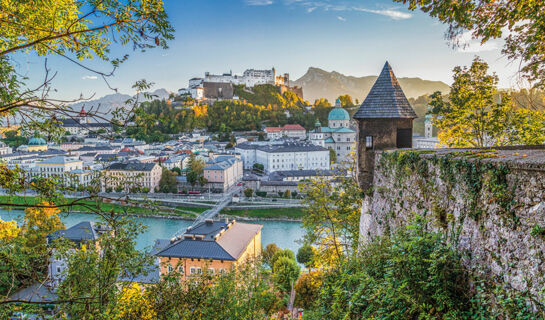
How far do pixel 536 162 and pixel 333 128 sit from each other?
52758mm

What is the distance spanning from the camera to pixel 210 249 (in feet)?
40.1

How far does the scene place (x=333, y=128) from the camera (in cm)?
5369

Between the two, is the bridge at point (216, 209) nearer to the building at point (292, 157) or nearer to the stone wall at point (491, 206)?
the building at point (292, 157)

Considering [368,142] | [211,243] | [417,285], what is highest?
[368,142]

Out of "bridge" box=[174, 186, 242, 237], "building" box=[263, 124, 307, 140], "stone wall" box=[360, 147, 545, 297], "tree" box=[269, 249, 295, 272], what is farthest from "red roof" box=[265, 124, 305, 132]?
"stone wall" box=[360, 147, 545, 297]

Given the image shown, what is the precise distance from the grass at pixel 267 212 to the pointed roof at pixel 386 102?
832 inches

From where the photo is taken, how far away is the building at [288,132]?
197ft

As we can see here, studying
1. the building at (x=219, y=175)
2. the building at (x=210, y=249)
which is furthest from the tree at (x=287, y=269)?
the building at (x=219, y=175)

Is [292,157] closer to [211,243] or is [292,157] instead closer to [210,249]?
[211,243]

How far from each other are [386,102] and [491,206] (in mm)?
3585

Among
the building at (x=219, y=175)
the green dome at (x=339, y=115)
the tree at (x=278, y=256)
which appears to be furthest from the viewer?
the green dome at (x=339, y=115)

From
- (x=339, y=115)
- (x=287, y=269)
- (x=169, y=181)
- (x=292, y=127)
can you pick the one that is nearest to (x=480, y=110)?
(x=287, y=269)

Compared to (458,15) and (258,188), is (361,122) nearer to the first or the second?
(458,15)

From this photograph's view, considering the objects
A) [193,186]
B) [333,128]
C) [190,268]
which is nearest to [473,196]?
[190,268]
